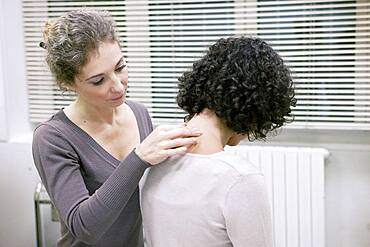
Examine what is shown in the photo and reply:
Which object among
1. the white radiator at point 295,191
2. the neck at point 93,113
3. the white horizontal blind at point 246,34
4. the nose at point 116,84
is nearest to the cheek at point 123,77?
the nose at point 116,84

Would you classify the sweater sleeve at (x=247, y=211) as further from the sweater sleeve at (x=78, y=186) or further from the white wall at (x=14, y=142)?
the white wall at (x=14, y=142)

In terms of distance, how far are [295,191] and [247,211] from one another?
1.42 meters

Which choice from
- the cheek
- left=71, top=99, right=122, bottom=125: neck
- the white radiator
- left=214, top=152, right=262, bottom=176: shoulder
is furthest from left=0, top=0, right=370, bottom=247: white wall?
left=214, top=152, right=262, bottom=176: shoulder

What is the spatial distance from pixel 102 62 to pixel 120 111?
322 mm

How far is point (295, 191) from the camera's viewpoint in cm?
237

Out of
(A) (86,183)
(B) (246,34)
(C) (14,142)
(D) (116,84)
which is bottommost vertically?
(C) (14,142)

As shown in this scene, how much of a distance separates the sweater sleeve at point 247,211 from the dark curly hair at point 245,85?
5.7 inches

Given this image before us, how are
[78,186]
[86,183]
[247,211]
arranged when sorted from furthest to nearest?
1. [86,183]
2. [78,186]
3. [247,211]

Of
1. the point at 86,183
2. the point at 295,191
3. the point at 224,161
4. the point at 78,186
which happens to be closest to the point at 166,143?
the point at 224,161

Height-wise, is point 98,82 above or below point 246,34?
below

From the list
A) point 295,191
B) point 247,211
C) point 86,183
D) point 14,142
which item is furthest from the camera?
point 14,142

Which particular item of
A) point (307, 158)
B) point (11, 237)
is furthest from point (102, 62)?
point (11, 237)

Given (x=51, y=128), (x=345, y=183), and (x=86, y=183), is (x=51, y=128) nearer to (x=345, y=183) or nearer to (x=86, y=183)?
(x=86, y=183)

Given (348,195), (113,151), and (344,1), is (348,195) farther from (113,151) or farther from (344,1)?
(113,151)
